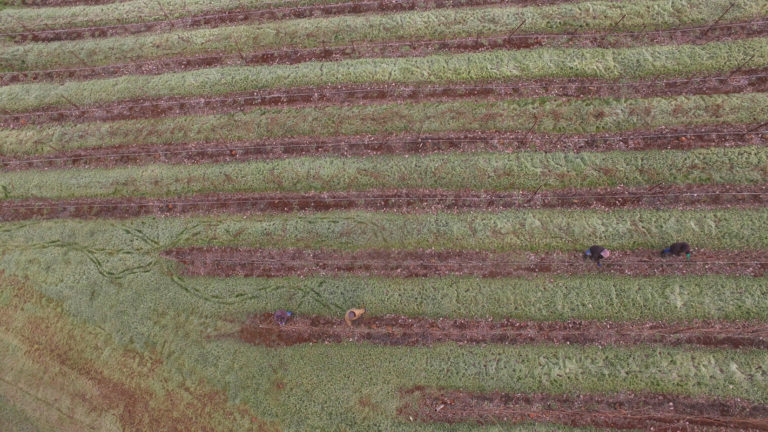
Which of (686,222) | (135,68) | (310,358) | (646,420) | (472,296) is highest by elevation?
(135,68)

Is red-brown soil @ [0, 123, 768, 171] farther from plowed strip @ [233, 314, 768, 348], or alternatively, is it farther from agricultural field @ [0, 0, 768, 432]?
plowed strip @ [233, 314, 768, 348]

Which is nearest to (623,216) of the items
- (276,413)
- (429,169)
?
(429,169)

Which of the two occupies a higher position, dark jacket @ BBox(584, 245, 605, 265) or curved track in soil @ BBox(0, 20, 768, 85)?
curved track in soil @ BBox(0, 20, 768, 85)

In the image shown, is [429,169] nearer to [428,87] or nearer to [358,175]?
[358,175]

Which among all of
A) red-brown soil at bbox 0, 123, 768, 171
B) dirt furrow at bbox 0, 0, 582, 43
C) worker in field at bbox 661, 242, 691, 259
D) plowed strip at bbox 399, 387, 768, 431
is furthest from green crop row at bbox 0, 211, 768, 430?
dirt furrow at bbox 0, 0, 582, 43

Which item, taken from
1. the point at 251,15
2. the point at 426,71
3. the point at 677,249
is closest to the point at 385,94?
the point at 426,71

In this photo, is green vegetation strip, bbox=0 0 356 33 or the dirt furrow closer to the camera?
the dirt furrow
